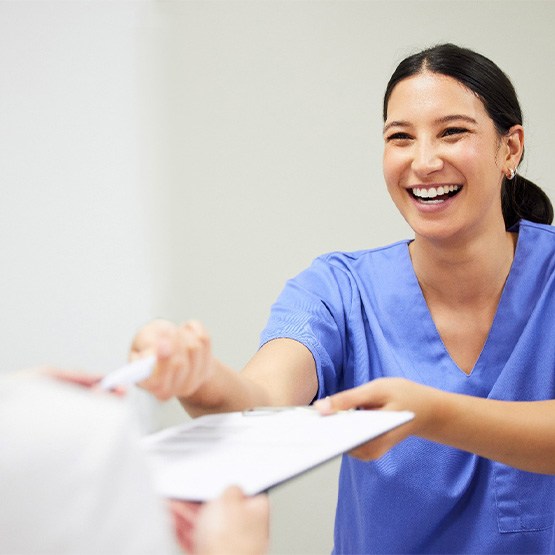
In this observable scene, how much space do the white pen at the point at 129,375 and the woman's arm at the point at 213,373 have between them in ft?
0.12

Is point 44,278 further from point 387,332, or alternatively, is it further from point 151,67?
point 387,332

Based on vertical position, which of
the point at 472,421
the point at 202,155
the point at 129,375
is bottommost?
the point at 472,421

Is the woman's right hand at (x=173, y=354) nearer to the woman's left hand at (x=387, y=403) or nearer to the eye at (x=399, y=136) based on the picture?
the woman's left hand at (x=387, y=403)

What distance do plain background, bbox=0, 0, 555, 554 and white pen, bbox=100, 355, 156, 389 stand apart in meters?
1.18

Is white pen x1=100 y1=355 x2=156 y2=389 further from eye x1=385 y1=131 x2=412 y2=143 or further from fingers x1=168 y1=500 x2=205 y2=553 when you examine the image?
eye x1=385 y1=131 x2=412 y2=143

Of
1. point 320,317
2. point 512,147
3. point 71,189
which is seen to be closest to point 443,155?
point 512,147

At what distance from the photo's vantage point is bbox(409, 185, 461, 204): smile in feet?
3.61

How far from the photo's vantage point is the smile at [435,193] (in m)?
1.10

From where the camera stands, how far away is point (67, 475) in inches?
14.7

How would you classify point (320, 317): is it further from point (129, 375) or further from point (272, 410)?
point (129, 375)

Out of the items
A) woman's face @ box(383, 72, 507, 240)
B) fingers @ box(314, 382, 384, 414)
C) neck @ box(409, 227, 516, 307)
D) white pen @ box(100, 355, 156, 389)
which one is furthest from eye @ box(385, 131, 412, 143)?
white pen @ box(100, 355, 156, 389)

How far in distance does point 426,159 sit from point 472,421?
14.4 inches

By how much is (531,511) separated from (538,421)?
20 cm

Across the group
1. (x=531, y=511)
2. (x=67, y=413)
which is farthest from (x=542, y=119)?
(x=67, y=413)
